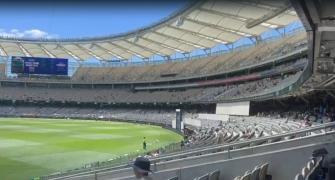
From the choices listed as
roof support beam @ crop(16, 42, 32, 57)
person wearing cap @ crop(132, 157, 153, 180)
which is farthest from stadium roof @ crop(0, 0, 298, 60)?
person wearing cap @ crop(132, 157, 153, 180)

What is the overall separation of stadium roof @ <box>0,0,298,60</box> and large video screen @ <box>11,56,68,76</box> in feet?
12.2

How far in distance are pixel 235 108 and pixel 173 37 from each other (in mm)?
21870

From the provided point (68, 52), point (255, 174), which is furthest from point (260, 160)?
point (68, 52)

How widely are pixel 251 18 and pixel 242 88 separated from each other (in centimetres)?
1519

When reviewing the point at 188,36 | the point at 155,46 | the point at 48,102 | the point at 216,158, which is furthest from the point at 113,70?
the point at 216,158

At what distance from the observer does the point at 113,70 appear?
3829 inches

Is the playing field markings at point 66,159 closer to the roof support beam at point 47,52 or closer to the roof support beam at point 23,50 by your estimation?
the roof support beam at point 23,50

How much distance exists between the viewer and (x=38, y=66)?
80375 millimetres

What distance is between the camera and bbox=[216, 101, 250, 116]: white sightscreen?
1844 inches

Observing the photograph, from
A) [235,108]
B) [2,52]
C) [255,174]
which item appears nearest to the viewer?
[255,174]

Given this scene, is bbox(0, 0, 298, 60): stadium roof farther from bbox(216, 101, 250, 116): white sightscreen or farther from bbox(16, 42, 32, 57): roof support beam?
bbox(216, 101, 250, 116): white sightscreen

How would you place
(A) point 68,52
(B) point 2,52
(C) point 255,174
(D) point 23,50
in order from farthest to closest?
(B) point 2,52, (A) point 68,52, (D) point 23,50, (C) point 255,174

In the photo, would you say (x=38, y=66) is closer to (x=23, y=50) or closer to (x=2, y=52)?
(x=23, y=50)

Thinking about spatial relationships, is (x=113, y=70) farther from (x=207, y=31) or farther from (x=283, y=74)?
(x=283, y=74)
